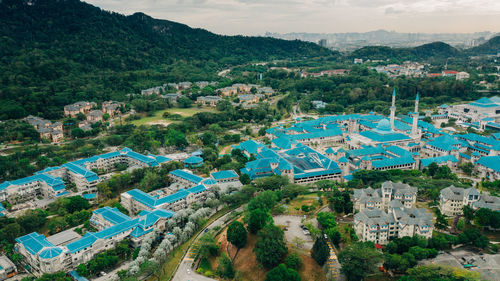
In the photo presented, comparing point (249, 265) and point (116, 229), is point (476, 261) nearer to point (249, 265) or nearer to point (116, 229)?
point (249, 265)

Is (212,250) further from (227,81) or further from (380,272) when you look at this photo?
(227,81)

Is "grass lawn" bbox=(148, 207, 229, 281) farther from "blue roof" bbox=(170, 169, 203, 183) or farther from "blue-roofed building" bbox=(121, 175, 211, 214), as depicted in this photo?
"blue roof" bbox=(170, 169, 203, 183)

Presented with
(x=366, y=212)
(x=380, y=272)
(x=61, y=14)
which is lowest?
(x=380, y=272)

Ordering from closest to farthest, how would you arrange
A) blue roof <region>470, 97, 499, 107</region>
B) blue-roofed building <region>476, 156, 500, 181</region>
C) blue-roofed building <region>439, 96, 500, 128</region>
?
blue-roofed building <region>476, 156, 500, 181</region>, blue-roofed building <region>439, 96, 500, 128</region>, blue roof <region>470, 97, 499, 107</region>

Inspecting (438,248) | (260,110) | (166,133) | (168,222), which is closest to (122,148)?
(166,133)

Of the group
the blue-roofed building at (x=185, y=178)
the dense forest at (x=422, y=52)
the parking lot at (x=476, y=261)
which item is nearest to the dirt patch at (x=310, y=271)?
the parking lot at (x=476, y=261)

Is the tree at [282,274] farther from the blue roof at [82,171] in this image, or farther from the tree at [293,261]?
the blue roof at [82,171]

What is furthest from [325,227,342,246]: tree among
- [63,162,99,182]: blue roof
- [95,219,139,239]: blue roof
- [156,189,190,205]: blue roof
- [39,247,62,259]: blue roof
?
[63,162,99,182]: blue roof
